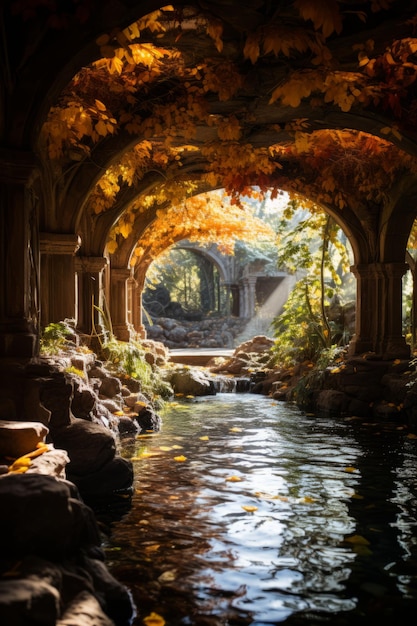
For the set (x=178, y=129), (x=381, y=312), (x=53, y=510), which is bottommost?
(x=53, y=510)

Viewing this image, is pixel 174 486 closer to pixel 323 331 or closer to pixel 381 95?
pixel 381 95

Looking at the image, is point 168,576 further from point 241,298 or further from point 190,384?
point 241,298

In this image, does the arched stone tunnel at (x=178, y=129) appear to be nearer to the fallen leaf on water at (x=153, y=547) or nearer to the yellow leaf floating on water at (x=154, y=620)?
the yellow leaf floating on water at (x=154, y=620)

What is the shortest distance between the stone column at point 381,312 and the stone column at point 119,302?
456 cm

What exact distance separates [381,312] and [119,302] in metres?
5.39

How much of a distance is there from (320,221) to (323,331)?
7.30 feet

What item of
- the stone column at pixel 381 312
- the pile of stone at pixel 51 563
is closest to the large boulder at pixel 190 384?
the stone column at pixel 381 312

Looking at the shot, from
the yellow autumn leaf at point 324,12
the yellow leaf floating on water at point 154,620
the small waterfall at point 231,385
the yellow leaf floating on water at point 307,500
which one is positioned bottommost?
the yellow leaf floating on water at point 154,620

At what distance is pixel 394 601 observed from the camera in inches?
150

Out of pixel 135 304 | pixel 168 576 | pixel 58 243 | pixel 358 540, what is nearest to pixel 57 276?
pixel 58 243

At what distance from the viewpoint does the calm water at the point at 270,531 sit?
375 centimetres

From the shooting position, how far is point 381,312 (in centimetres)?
1274

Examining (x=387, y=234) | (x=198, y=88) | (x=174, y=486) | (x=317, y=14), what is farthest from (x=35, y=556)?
(x=387, y=234)

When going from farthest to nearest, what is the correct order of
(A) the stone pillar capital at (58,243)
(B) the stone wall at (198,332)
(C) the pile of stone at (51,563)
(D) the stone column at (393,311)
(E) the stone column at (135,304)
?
1. (B) the stone wall at (198,332)
2. (E) the stone column at (135,304)
3. (D) the stone column at (393,311)
4. (A) the stone pillar capital at (58,243)
5. (C) the pile of stone at (51,563)
